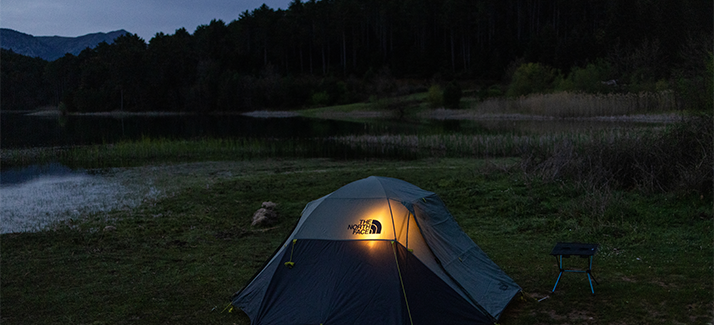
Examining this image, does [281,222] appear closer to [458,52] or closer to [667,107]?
[667,107]

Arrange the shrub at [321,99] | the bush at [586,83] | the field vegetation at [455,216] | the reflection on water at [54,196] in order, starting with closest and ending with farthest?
the field vegetation at [455,216] → the reflection on water at [54,196] → the bush at [586,83] → the shrub at [321,99]

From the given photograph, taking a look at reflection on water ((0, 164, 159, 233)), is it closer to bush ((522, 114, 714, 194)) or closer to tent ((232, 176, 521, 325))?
tent ((232, 176, 521, 325))

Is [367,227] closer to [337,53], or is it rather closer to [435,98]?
[435,98]

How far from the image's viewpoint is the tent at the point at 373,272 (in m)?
5.69

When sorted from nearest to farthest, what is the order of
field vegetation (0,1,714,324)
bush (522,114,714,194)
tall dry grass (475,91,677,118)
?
field vegetation (0,1,714,324)
bush (522,114,714,194)
tall dry grass (475,91,677,118)

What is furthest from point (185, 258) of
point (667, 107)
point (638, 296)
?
point (667, 107)

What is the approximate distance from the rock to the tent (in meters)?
4.75

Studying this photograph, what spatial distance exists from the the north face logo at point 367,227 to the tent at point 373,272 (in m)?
0.01

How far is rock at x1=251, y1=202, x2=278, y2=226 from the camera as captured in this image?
36.8ft

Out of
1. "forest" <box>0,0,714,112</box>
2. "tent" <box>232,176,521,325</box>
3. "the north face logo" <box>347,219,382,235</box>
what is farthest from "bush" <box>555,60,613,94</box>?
"the north face logo" <box>347,219,382,235</box>

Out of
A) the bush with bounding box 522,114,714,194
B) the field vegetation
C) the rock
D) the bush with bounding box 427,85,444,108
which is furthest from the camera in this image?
the bush with bounding box 427,85,444,108

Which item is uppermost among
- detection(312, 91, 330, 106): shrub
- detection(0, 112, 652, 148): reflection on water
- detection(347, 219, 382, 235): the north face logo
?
detection(312, 91, 330, 106): shrub

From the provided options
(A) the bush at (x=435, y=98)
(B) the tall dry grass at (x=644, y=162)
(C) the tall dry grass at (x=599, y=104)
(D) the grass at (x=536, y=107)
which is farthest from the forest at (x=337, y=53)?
(B) the tall dry grass at (x=644, y=162)

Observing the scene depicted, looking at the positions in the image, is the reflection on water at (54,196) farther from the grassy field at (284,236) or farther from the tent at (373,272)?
the tent at (373,272)
